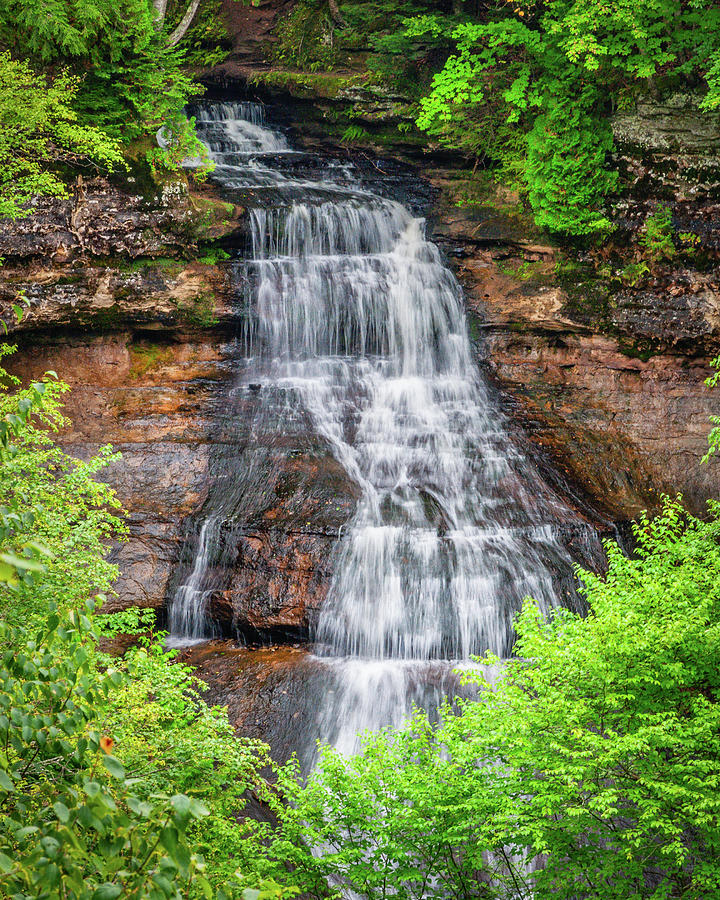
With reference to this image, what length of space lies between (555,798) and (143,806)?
12.0 feet

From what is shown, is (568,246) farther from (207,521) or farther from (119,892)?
(119,892)

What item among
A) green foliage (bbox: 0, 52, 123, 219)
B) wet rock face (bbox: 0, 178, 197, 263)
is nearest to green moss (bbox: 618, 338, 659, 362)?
wet rock face (bbox: 0, 178, 197, 263)

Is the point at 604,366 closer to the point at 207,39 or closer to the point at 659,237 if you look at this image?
the point at 659,237

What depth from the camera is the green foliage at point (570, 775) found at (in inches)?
194

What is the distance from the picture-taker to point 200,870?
210 cm

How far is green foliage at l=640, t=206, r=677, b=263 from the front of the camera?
14391 mm

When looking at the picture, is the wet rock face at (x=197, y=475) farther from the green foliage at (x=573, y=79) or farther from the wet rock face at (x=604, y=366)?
the green foliage at (x=573, y=79)

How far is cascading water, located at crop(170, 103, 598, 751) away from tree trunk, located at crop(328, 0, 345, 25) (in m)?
4.80

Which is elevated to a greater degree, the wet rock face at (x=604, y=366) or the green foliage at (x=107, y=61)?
the green foliage at (x=107, y=61)

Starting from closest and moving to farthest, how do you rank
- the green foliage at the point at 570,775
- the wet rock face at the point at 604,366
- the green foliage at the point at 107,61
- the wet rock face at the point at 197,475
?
the green foliage at the point at 570,775
the wet rock face at the point at 197,475
the green foliage at the point at 107,61
the wet rock face at the point at 604,366

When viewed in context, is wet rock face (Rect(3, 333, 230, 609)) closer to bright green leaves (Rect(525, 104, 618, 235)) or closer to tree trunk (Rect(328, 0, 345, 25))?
bright green leaves (Rect(525, 104, 618, 235))

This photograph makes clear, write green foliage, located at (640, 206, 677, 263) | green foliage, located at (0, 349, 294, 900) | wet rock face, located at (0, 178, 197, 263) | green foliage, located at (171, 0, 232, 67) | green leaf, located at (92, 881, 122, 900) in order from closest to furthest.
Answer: green leaf, located at (92, 881, 122, 900), green foliage, located at (0, 349, 294, 900), wet rock face, located at (0, 178, 197, 263), green foliage, located at (640, 206, 677, 263), green foliage, located at (171, 0, 232, 67)

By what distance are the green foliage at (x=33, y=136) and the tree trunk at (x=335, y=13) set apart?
1036 centimetres

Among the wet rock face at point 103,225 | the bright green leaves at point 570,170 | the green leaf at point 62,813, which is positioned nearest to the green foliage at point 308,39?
the bright green leaves at point 570,170
